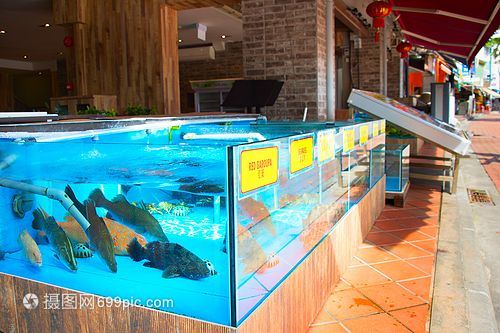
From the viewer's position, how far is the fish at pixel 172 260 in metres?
1.33

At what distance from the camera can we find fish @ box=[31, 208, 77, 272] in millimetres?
1594

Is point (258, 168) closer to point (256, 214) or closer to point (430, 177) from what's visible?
point (256, 214)

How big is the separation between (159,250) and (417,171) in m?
4.41

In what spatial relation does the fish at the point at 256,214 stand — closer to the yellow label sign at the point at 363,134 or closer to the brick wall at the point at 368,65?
the yellow label sign at the point at 363,134

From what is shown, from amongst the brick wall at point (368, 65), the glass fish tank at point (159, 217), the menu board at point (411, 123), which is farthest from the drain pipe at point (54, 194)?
the brick wall at point (368, 65)

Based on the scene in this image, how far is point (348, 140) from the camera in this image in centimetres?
262

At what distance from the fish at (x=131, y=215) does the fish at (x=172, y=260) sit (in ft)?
0.12

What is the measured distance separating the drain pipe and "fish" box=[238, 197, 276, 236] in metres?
0.56

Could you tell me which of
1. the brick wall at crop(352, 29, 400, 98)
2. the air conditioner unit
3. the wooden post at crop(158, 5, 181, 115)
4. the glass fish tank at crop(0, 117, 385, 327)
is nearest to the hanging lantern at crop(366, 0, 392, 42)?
the wooden post at crop(158, 5, 181, 115)

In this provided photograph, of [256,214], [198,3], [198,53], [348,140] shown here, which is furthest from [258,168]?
[198,53]

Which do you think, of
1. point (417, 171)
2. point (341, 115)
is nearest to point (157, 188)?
point (417, 171)

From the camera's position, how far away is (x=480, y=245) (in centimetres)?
360

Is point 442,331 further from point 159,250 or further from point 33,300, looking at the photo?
point 33,300

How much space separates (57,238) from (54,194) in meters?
0.16
